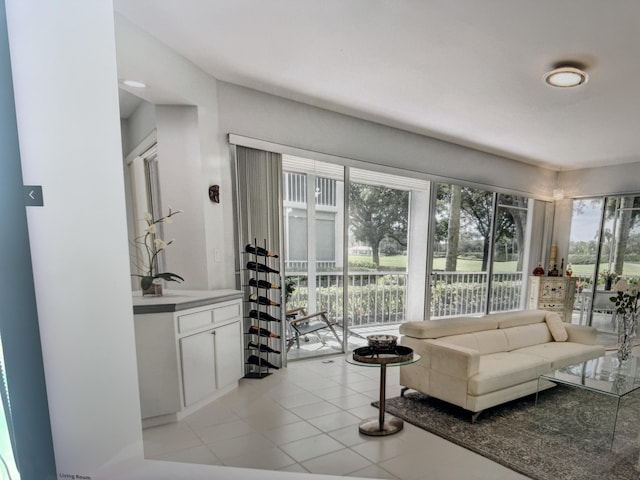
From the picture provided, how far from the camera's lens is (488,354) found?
2.55m

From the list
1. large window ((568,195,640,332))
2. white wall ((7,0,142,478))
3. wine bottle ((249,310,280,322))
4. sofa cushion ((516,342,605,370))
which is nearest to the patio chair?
wine bottle ((249,310,280,322))

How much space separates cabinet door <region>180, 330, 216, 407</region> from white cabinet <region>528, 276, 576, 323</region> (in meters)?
4.74

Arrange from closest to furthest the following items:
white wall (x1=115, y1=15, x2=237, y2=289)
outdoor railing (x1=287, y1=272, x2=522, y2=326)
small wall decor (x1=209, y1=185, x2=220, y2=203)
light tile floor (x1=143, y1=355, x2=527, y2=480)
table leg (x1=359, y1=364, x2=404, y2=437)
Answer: light tile floor (x1=143, y1=355, x2=527, y2=480)
table leg (x1=359, y1=364, x2=404, y2=437)
white wall (x1=115, y1=15, x2=237, y2=289)
small wall decor (x1=209, y1=185, x2=220, y2=203)
outdoor railing (x1=287, y1=272, x2=522, y2=326)

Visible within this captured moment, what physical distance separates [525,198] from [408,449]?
4.62 m

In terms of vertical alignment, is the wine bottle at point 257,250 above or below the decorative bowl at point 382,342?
above

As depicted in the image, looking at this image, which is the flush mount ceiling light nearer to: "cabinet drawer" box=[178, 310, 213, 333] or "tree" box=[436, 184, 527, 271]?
"tree" box=[436, 184, 527, 271]

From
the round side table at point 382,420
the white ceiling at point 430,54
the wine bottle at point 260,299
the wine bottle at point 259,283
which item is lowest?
the round side table at point 382,420

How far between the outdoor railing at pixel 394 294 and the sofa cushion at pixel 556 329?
1313 millimetres

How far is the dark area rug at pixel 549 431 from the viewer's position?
→ 159cm

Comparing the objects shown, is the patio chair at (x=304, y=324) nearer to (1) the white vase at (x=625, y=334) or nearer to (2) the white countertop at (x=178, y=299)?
(2) the white countertop at (x=178, y=299)

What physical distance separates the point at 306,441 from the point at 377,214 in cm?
261

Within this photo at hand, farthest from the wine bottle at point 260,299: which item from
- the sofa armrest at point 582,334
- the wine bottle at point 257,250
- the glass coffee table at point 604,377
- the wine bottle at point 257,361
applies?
the sofa armrest at point 582,334

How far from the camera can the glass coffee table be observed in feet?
6.28

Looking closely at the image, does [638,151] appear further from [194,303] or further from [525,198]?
[194,303]
